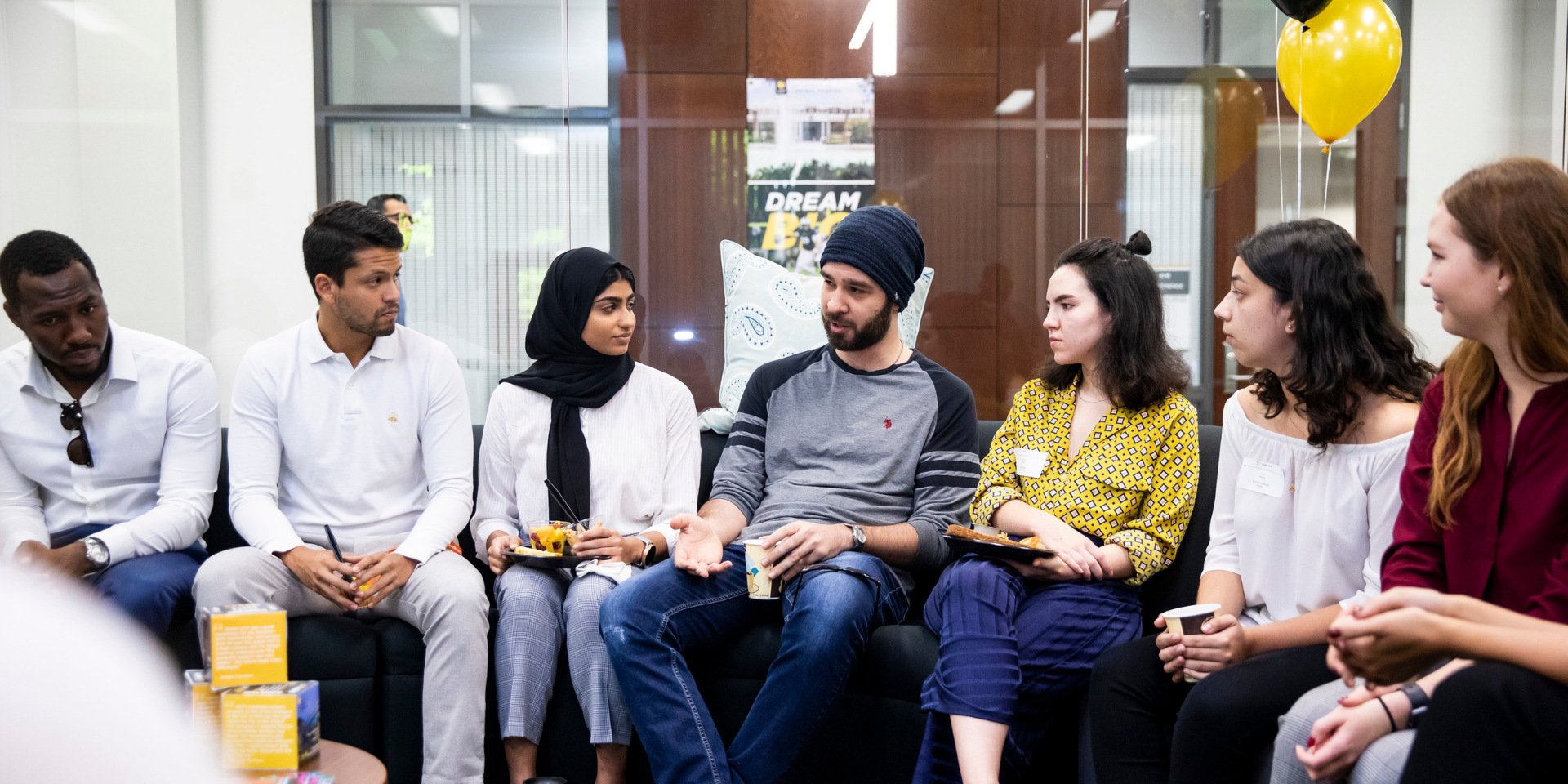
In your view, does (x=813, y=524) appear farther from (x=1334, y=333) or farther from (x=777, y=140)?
(x=777, y=140)

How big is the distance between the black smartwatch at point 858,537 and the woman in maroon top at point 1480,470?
3.03ft

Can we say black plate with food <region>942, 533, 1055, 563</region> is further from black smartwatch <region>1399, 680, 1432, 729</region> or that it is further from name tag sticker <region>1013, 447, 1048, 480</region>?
black smartwatch <region>1399, 680, 1432, 729</region>

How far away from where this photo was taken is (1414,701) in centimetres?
139

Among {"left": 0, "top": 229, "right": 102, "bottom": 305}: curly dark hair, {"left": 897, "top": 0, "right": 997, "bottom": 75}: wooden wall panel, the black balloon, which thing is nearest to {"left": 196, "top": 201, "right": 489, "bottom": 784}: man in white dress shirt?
{"left": 0, "top": 229, "right": 102, "bottom": 305}: curly dark hair

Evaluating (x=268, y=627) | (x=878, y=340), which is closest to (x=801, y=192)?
(x=878, y=340)

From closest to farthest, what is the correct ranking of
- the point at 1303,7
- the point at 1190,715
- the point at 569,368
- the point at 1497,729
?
the point at 1497,729 → the point at 1190,715 → the point at 569,368 → the point at 1303,7

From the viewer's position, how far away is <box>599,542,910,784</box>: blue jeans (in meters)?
1.91

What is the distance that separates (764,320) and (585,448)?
74cm

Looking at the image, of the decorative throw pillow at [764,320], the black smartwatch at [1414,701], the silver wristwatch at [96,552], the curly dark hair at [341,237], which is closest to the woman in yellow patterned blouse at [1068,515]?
the black smartwatch at [1414,701]

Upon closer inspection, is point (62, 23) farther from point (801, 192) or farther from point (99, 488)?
point (801, 192)

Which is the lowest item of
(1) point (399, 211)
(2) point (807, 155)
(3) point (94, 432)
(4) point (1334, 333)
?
(3) point (94, 432)

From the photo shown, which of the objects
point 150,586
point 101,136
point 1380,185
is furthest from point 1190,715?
point 101,136

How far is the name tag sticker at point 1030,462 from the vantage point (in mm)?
2184

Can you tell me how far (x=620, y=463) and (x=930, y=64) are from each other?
266cm
